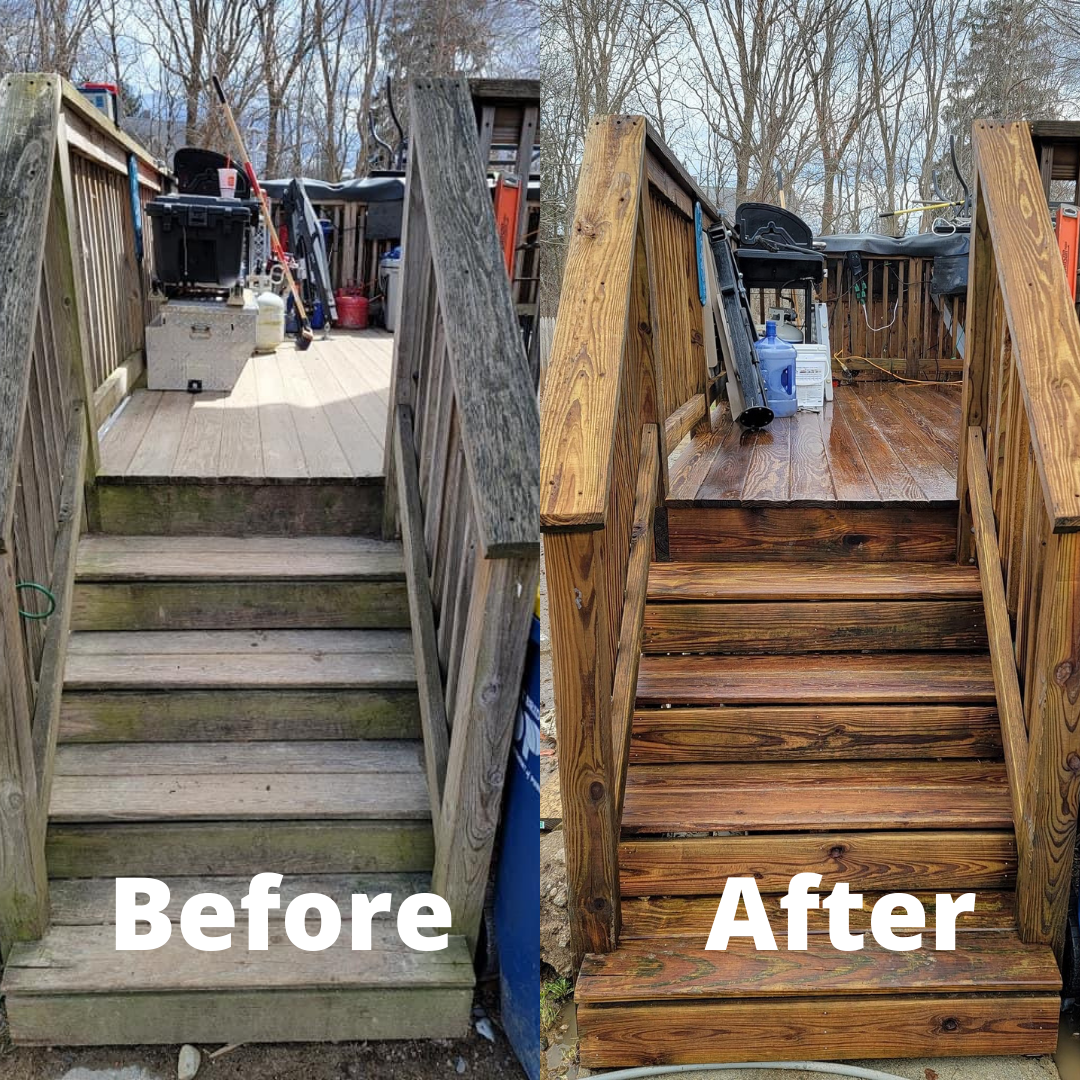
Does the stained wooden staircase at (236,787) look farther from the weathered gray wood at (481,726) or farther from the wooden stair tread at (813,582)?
the wooden stair tread at (813,582)

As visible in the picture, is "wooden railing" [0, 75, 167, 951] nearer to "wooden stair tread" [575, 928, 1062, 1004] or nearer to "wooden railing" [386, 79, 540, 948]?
"wooden railing" [386, 79, 540, 948]

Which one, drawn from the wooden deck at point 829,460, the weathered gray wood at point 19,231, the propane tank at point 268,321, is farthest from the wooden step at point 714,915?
the propane tank at point 268,321

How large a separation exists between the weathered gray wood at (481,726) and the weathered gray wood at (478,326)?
124mm

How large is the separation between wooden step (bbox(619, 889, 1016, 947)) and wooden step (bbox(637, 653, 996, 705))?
51cm

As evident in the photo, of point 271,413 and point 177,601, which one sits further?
point 271,413

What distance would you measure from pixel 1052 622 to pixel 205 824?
210 cm

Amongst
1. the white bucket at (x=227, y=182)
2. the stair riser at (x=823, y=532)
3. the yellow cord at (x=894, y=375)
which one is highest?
the white bucket at (x=227, y=182)

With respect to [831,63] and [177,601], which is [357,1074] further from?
[831,63]

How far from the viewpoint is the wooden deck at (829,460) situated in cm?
356

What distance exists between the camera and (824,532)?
11.4 feet

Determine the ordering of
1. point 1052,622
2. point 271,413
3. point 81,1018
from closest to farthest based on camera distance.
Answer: point 1052,622, point 81,1018, point 271,413

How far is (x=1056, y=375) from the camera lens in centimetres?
234

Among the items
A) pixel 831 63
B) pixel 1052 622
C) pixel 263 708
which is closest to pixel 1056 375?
pixel 1052 622

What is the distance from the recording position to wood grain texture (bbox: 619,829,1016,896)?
259 cm
